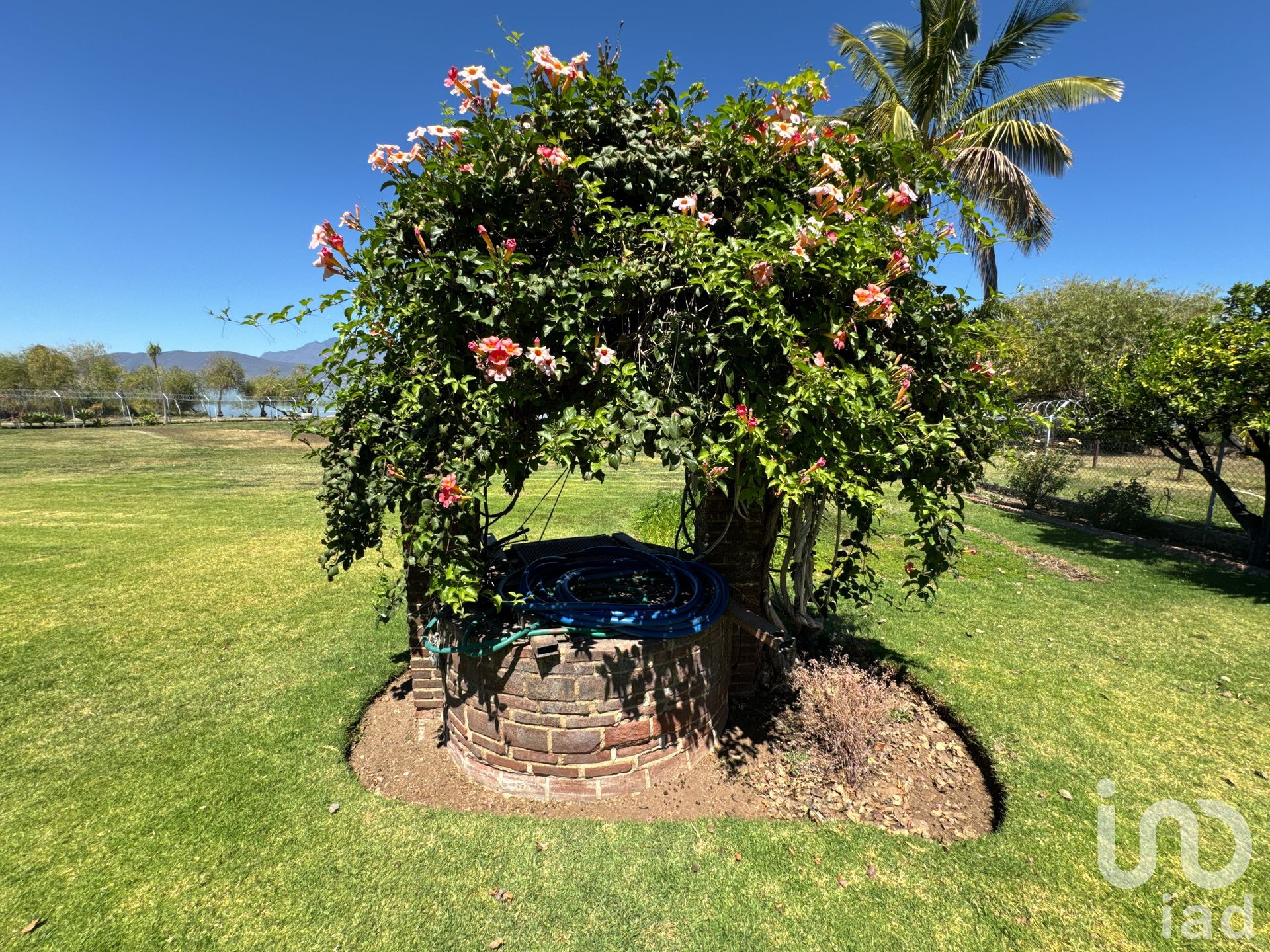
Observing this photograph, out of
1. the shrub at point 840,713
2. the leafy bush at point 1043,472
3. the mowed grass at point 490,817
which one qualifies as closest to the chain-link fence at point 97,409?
the mowed grass at point 490,817

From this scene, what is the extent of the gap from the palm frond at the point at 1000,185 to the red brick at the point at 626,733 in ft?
41.5

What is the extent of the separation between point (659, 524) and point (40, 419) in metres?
36.5

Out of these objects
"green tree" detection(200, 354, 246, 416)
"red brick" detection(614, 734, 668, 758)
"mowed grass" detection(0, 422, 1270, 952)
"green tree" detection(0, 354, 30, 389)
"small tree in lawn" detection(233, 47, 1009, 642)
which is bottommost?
"mowed grass" detection(0, 422, 1270, 952)

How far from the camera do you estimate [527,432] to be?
266 cm

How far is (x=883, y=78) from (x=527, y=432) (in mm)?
14185

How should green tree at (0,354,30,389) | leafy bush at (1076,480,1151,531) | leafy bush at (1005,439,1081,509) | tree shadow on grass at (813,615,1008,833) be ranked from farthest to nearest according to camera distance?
green tree at (0,354,30,389)
leafy bush at (1005,439,1081,509)
leafy bush at (1076,480,1151,531)
tree shadow on grass at (813,615,1008,833)

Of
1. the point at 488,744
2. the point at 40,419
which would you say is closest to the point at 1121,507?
the point at 488,744

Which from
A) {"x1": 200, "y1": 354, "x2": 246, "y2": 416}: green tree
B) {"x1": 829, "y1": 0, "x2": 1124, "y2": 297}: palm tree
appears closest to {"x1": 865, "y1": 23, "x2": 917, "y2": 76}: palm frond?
{"x1": 829, "y1": 0, "x2": 1124, "y2": 297}: palm tree

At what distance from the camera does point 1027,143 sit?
11.8 m

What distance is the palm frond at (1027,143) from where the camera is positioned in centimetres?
1149

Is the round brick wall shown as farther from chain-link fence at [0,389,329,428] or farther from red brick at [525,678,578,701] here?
chain-link fence at [0,389,329,428]

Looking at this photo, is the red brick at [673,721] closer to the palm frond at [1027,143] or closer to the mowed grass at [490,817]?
the mowed grass at [490,817]

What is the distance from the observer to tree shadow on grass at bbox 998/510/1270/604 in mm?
6805

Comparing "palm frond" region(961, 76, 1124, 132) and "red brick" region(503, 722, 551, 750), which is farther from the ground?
"palm frond" region(961, 76, 1124, 132)
